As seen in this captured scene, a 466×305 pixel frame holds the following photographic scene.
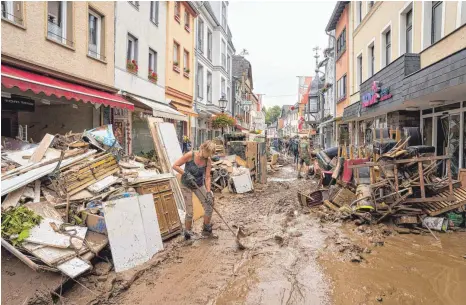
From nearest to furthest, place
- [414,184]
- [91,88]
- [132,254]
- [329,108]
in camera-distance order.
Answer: [132,254]
[414,184]
[91,88]
[329,108]

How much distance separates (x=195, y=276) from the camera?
13.6 ft

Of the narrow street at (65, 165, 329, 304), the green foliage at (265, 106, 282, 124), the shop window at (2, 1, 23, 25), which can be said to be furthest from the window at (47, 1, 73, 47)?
the green foliage at (265, 106, 282, 124)

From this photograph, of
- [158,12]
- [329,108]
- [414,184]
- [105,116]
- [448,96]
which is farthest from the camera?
[329,108]

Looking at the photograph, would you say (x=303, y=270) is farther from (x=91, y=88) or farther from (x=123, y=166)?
(x=91, y=88)

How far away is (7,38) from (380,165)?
840 cm

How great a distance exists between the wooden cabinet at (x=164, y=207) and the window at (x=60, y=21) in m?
5.77

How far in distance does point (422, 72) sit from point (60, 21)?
1005 cm

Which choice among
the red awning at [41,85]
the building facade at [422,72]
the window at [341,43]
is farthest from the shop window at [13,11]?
the window at [341,43]

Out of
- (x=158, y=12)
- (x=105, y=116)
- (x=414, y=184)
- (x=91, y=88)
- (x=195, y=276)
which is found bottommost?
(x=195, y=276)

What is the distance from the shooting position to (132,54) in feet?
44.2

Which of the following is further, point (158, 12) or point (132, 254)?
point (158, 12)

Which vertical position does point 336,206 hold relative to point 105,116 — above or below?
below

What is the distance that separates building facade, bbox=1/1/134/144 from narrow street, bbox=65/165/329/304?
4.89m

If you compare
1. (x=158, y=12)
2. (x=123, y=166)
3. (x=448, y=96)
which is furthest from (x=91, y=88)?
(x=448, y=96)
